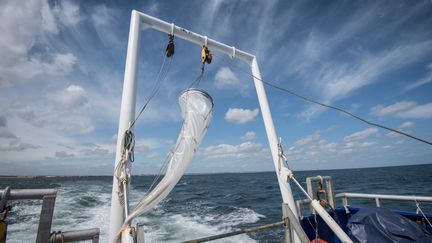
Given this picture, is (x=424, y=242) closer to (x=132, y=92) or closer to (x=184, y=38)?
(x=132, y=92)

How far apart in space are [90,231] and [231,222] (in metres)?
13.3

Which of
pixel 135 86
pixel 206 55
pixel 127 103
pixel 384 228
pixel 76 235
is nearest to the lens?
pixel 76 235

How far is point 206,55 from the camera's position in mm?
4668

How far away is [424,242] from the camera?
10.8 feet

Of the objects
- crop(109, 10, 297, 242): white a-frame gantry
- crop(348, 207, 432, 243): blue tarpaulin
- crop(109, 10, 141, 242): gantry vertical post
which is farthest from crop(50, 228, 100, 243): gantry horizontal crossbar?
crop(348, 207, 432, 243): blue tarpaulin

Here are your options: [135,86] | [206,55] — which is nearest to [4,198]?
[135,86]

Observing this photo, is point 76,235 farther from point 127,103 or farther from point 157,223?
point 157,223

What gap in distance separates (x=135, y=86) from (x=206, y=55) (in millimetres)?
1838

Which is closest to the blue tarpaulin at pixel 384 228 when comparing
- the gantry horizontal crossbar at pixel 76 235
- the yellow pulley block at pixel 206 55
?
the gantry horizontal crossbar at pixel 76 235

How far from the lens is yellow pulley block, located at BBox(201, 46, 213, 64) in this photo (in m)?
4.64

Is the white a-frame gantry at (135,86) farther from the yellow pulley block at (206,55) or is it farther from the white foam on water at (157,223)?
the white foam on water at (157,223)

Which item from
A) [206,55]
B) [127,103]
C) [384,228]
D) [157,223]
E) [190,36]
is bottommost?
[157,223]

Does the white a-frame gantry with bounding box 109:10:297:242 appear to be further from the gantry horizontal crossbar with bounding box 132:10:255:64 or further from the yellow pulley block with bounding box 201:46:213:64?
the yellow pulley block with bounding box 201:46:213:64

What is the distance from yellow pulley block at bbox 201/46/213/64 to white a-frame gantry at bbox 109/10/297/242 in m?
0.20
